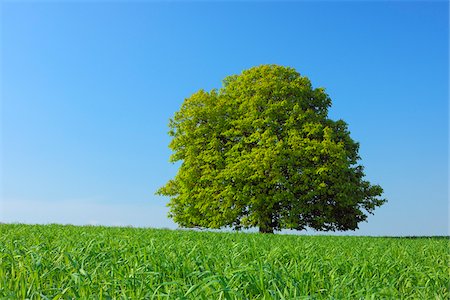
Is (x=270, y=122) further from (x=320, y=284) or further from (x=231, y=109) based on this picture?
(x=320, y=284)

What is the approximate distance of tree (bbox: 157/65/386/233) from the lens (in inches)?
1109

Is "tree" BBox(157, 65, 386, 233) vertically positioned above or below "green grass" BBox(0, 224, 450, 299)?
above

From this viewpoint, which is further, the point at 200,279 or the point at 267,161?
the point at 267,161

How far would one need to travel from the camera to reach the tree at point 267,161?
92.4 feet

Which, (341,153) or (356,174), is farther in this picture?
(356,174)

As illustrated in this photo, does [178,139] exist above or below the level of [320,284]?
above

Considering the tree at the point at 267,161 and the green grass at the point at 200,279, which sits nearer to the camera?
the green grass at the point at 200,279

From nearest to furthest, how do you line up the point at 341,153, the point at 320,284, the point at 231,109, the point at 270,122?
the point at 320,284 < the point at 341,153 < the point at 270,122 < the point at 231,109

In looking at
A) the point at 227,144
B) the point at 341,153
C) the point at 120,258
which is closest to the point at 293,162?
the point at 341,153

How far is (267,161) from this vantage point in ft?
92.0

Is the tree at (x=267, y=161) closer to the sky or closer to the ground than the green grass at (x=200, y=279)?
closer to the sky

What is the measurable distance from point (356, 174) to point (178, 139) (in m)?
12.6

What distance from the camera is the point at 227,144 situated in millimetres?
31516

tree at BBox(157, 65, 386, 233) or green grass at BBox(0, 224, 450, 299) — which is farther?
tree at BBox(157, 65, 386, 233)
